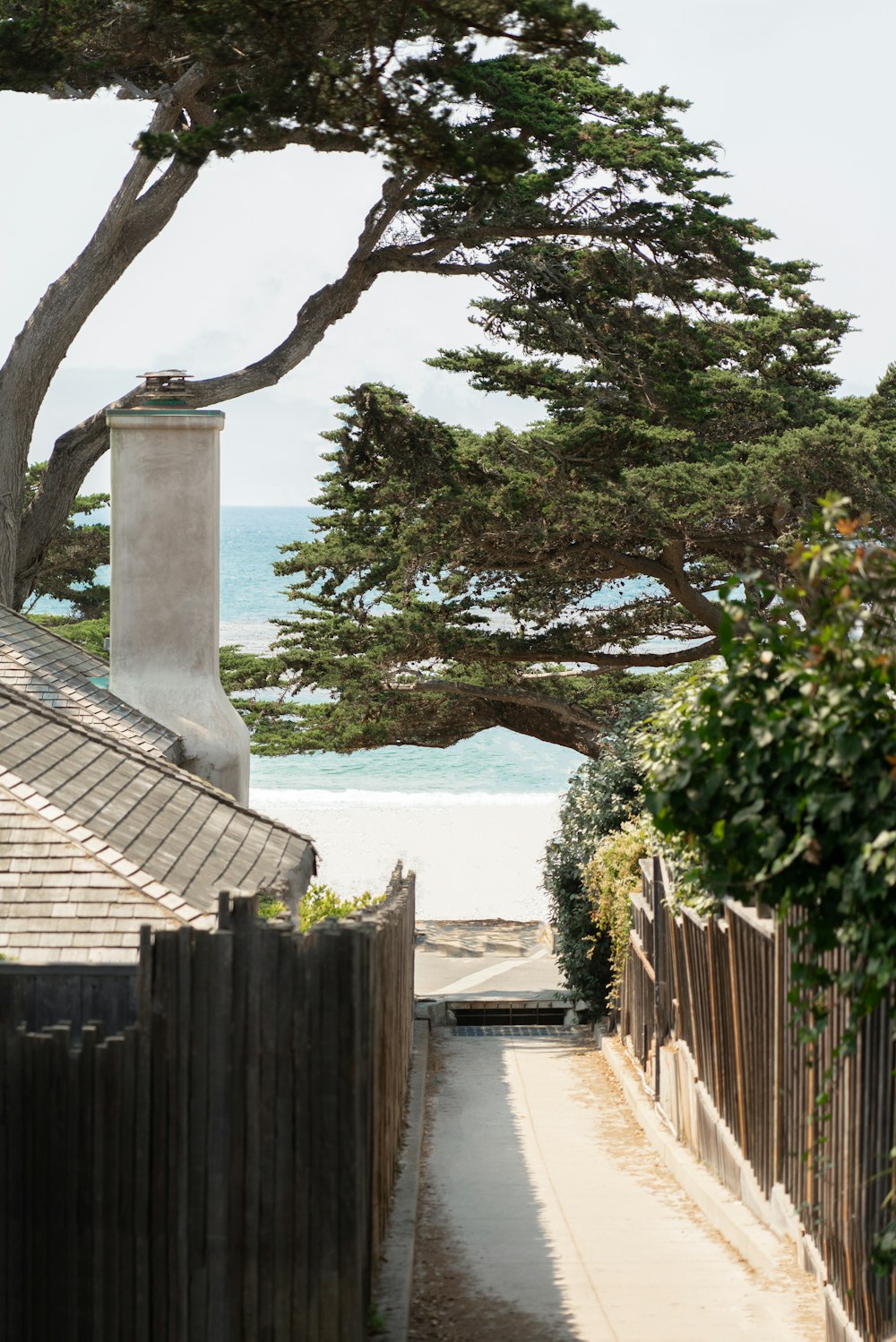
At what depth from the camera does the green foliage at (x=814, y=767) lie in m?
3.67

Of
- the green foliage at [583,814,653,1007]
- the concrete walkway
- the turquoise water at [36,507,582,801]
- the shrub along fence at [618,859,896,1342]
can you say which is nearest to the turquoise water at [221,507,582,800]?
the turquoise water at [36,507,582,801]

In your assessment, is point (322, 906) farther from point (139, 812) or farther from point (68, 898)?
point (68, 898)

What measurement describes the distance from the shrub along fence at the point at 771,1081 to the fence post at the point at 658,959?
2cm

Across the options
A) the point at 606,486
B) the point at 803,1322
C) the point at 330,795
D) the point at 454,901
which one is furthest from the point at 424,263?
the point at 330,795

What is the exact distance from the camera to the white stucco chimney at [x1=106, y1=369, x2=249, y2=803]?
41.3 ft

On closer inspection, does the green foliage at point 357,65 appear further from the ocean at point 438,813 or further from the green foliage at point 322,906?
the ocean at point 438,813

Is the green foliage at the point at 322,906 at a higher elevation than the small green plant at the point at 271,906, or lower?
lower

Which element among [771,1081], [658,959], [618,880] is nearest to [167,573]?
[618,880]

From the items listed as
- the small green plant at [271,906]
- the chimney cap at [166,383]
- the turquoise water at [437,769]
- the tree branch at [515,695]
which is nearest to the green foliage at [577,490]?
the tree branch at [515,695]

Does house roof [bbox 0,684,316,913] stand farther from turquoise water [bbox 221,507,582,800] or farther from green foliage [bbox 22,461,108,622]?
turquoise water [bbox 221,507,582,800]

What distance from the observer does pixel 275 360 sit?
1948 cm

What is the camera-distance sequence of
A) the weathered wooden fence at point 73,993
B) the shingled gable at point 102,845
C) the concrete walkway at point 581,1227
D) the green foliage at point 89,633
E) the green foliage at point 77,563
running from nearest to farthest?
the concrete walkway at point 581,1227 → the weathered wooden fence at point 73,993 → the shingled gable at point 102,845 → the green foliage at point 77,563 → the green foliage at point 89,633

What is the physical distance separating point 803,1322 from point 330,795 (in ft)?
203

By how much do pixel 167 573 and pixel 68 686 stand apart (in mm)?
1485
